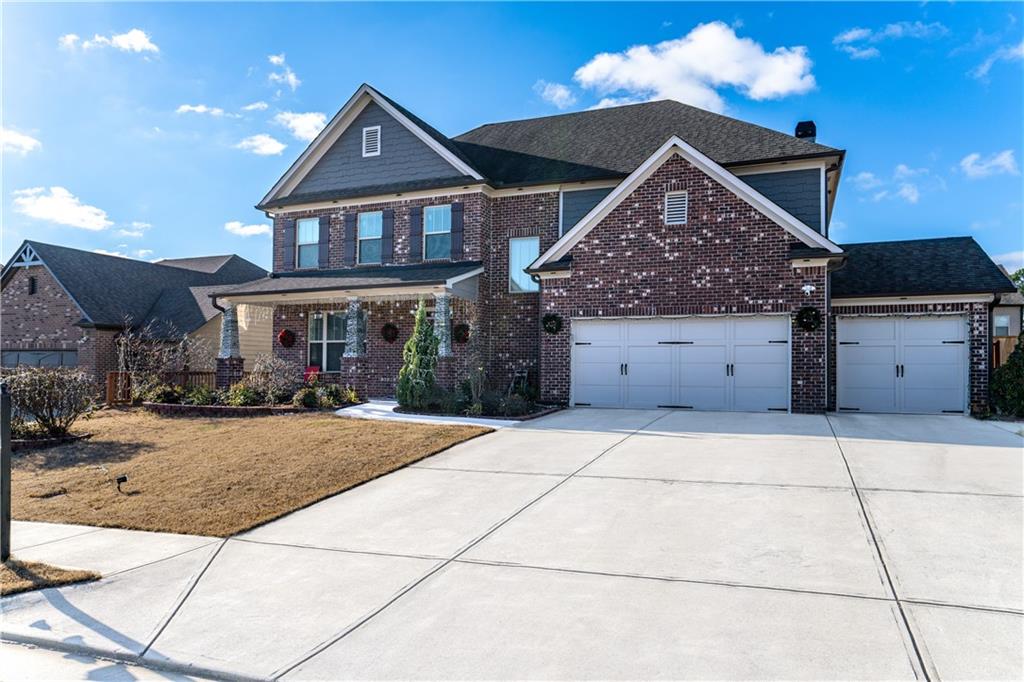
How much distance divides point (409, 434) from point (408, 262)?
28.7 ft

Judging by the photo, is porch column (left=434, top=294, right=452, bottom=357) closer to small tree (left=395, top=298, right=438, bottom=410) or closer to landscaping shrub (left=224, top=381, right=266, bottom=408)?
small tree (left=395, top=298, right=438, bottom=410)

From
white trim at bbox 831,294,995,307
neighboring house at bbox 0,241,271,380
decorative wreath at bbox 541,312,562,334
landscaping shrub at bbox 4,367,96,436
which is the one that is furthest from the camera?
neighboring house at bbox 0,241,271,380

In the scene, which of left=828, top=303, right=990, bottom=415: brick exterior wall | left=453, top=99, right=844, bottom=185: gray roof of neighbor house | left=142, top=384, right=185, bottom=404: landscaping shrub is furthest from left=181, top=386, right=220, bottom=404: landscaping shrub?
left=828, top=303, right=990, bottom=415: brick exterior wall

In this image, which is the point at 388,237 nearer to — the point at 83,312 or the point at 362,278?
the point at 362,278

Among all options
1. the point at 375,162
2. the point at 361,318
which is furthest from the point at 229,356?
the point at 375,162

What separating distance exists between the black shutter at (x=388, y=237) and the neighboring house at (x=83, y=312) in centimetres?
573

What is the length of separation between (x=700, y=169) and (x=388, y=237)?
361 inches

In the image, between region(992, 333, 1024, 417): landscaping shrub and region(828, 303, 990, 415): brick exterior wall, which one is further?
region(828, 303, 990, 415): brick exterior wall

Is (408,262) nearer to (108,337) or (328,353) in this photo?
(328,353)

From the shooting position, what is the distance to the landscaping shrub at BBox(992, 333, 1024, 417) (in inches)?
535

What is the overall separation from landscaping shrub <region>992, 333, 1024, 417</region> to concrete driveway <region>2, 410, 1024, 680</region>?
6916 mm

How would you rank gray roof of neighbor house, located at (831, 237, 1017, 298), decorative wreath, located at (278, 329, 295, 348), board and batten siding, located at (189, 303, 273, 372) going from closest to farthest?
1. gray roof of neighbor house, located at (831, 237, 1017, 298)
2. decorative wreath, located at (278, 329, 295, 348)
3. board and batten siding, located at (189, 303, 273, 372)

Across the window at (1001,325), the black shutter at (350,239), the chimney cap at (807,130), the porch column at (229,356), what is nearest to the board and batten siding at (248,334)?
the porch column at (229,356)

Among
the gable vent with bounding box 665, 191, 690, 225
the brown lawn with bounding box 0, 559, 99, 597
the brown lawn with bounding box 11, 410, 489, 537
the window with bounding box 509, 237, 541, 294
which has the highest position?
the gable vent with bounding box 665, 191, 690, 225
